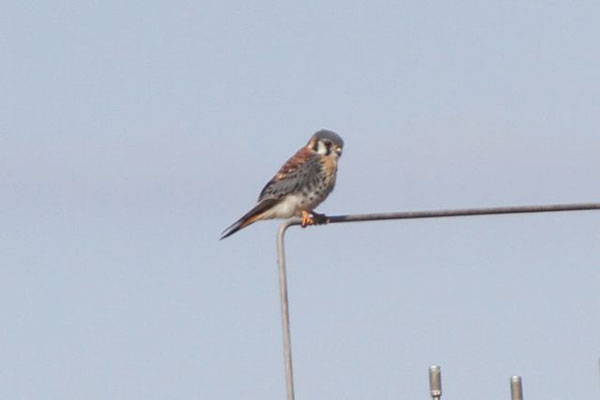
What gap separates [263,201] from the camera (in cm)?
2153

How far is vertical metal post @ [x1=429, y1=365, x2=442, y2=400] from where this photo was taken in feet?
45.5

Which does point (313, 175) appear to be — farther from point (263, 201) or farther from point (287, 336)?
point (287, 336)

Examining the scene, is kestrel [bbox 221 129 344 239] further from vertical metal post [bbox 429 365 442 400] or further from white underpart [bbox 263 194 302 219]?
vertical metal post [bbox 429 365 442 400]

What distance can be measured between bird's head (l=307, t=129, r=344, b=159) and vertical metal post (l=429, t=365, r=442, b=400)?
28.3ft

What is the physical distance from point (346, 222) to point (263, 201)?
7.54 m

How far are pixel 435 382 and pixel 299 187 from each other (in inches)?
305

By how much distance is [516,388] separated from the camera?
13.8m

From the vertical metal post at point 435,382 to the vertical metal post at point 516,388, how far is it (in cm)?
55

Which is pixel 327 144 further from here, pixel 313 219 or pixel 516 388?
pixel 516 388

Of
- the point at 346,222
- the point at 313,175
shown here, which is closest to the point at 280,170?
the point at 313,175

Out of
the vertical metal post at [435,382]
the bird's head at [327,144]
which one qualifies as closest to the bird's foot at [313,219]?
the bird's head at [327,144]

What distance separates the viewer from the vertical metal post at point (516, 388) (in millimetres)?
13727

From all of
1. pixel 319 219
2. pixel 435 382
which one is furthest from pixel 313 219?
pixel 435 382

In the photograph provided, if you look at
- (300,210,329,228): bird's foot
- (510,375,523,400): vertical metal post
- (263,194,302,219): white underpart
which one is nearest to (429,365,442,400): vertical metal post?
(510,375,523,400): vertical metal post
